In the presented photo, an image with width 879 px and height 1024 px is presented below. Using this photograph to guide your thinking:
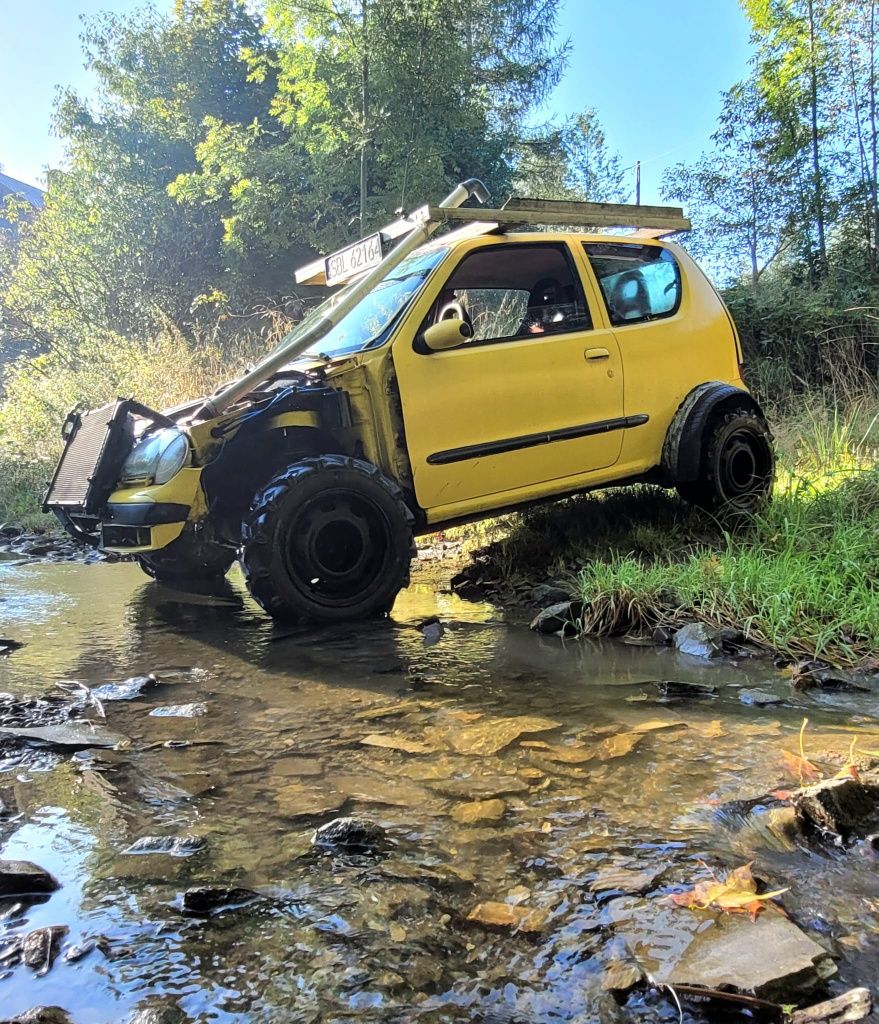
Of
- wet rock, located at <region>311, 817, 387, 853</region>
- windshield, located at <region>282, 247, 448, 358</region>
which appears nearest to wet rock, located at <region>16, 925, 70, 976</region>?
wet rock, located at <region>311, 817, 387, 853</region>

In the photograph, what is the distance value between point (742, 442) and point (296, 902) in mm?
3951

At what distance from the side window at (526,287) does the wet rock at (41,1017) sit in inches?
126

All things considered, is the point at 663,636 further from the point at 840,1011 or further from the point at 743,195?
the point at 743,195

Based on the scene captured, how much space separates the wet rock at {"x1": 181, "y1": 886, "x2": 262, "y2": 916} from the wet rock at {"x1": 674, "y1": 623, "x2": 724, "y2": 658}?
85.8 inches

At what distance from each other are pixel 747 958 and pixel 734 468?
3.76 m

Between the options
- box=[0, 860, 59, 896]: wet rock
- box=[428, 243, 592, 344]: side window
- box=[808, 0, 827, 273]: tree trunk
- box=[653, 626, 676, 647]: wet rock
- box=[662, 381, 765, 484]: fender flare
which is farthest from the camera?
box=[808, 0, 827, 273]: tree trunk

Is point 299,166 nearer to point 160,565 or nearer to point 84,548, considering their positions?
point 84,548

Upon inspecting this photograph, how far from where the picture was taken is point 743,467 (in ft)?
14.6

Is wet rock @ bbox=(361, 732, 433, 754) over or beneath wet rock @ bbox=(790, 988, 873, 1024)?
beneath

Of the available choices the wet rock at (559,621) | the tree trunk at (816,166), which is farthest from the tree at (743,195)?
the wet rock at (559,621)

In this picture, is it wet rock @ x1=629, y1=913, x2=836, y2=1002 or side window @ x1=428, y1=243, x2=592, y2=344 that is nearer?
wet rock @ x1=629, y1=913, x2=836, y2=1002

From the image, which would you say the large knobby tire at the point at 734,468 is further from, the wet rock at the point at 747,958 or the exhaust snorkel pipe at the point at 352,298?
the wet rock at the point at 747,958

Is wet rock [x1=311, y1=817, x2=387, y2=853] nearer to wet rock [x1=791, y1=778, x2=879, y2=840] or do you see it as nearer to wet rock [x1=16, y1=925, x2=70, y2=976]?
wet rock [x1=16, y1=925, x2=70, y2=976]

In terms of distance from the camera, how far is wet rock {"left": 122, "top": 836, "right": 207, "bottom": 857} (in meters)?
1.42
